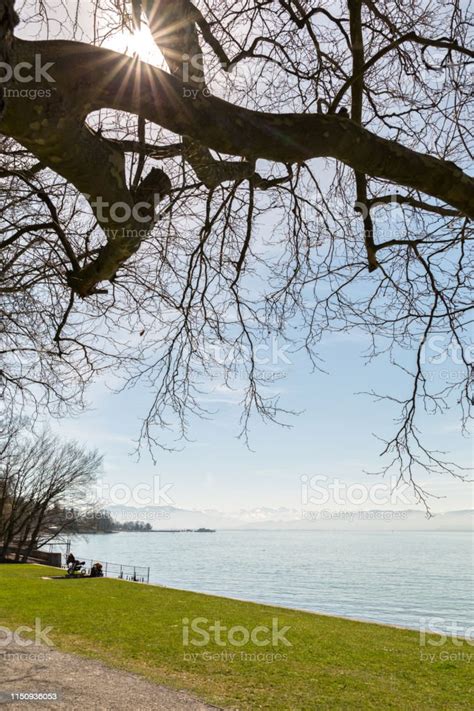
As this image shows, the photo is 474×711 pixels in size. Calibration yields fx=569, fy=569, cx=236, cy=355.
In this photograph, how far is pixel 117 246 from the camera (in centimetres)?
350

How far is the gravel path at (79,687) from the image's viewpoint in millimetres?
7086

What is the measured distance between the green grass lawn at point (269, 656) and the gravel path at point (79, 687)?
0.45 metres

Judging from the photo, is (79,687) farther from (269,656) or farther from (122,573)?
(122,573)

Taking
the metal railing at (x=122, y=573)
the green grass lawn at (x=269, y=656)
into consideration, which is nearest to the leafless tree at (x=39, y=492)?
the metal railing at (x=122, y=573)

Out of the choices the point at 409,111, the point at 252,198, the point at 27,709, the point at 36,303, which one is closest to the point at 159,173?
the point at 252,198

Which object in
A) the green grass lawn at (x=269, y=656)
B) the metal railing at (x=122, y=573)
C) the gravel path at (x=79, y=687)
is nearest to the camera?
the gravel path at (x=79, y=687)

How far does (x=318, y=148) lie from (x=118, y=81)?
Answer: 1035 millimetres

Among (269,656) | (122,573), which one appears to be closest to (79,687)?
(269,656)

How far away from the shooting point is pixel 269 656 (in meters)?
10.7

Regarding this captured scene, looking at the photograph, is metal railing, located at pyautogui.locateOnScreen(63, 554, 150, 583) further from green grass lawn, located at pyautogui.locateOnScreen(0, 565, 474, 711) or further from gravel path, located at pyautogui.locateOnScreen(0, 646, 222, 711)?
gravel path, located at pyautogui.locateOnScreen(0, 646, 222, 711)

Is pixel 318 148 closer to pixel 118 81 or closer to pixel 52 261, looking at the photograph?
pixel 118 81

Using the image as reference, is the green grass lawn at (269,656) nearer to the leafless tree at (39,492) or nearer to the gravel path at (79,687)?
the gravel path at (79,687)

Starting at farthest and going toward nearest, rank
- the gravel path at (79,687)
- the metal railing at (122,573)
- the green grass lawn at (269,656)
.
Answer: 1. the metal railing at (122,573)
2. the green grass lawn at (269,656)
3. the gravel path at (79,687)

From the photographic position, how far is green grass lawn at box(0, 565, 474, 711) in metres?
8.33
